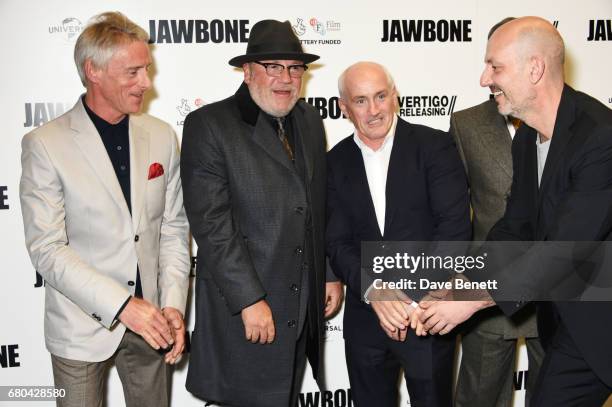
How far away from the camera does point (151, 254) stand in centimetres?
256

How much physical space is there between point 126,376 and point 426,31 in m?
2.42

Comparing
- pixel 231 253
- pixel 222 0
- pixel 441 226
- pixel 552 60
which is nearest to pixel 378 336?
pixel 441 226

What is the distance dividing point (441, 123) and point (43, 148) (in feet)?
7.25

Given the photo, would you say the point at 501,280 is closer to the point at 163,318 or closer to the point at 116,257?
the point at 163,318

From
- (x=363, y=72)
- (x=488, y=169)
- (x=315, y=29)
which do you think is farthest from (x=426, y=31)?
(x=488, y=169)

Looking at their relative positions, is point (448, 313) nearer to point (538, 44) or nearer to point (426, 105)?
point (538, 44)

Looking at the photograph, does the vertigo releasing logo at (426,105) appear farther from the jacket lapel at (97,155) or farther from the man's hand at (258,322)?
the jacket lapel at (97,155)

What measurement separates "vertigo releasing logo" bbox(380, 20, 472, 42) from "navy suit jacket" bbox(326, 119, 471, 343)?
2.94 feet

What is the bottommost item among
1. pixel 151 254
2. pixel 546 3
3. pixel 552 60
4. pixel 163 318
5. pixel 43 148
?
pixel 163 318

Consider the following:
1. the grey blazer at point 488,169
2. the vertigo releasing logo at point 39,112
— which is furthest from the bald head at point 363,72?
the vertigo releasing logo at point 39,112

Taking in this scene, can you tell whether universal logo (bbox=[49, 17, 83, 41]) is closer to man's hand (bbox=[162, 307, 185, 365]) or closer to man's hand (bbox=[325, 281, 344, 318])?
man's hand (bbox=[162, 307, 185, 365])

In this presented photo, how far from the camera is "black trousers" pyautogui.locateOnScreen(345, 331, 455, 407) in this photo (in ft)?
8.89

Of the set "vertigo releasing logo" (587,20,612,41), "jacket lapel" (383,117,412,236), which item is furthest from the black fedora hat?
"vertigo releasing logo" (587,20,612,41)

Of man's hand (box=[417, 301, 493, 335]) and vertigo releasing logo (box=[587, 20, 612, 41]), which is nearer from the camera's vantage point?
man's hand (box=[417, 301, 493, 335])
